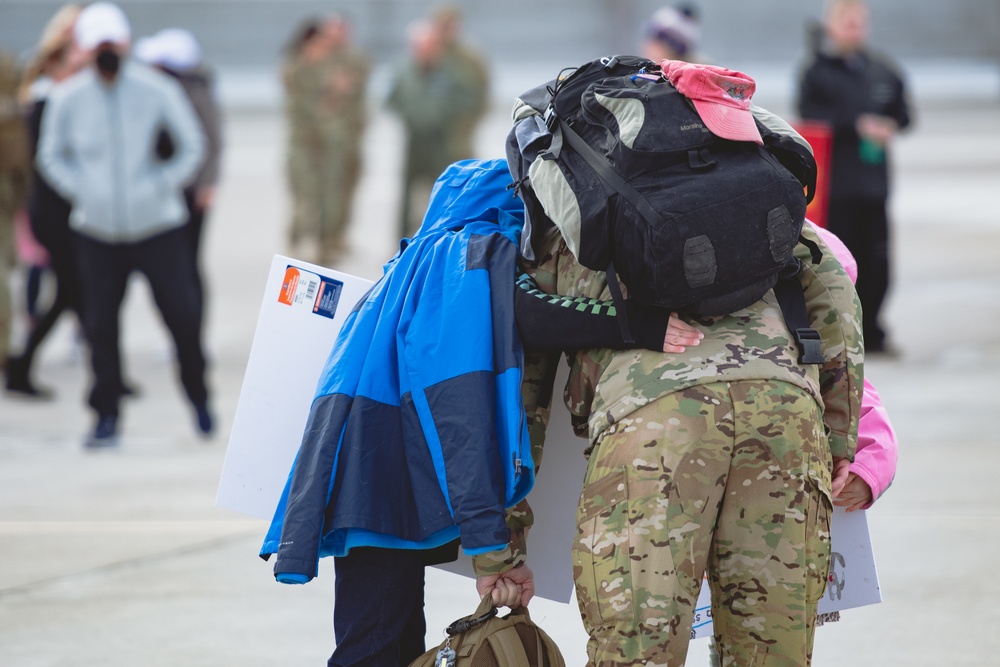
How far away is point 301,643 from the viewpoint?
4.39m

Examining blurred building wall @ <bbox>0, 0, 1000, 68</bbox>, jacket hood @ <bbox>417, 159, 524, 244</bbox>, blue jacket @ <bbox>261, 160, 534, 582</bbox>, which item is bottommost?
blurred building wall @ <bbox>0, 0, 1000, 68</bbox>

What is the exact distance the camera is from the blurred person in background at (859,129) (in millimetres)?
8352

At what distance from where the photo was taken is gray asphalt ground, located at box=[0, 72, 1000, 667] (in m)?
4.37

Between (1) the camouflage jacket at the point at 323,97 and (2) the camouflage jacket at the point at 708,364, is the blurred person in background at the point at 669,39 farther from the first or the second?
(2) the camouflage jacket at the point at 708,364

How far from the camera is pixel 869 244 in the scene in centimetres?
856

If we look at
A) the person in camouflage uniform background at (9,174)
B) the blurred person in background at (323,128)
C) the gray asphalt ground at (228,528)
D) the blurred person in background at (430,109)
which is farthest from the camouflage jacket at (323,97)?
the person in camouflage uniform background at (9,174)

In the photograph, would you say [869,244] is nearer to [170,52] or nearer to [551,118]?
[170,52]

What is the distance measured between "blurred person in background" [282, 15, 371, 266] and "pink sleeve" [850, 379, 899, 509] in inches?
370

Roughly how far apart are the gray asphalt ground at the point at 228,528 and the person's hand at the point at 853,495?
1181mm

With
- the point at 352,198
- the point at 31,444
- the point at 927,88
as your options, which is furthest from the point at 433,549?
the point at 927,88

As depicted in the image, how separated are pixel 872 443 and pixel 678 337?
2.24ft

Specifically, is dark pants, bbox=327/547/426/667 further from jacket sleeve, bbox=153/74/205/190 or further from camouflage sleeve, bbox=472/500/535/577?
jacket sleeve, bbox=153/74/205/190

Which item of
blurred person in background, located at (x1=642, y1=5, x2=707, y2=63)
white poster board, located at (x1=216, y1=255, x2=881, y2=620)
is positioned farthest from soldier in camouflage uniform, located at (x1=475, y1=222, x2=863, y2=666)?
blurred person in background, located at (x1=642, y1=5, x2=707, y2=63)

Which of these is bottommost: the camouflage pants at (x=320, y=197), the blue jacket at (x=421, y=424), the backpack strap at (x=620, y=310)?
the camouflage pants at (x=320, y=197)
